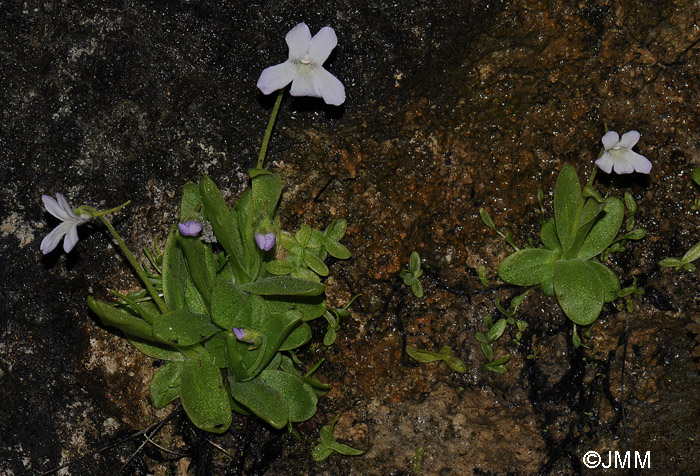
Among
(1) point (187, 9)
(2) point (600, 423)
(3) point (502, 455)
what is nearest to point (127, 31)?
(1) point (187, 9)

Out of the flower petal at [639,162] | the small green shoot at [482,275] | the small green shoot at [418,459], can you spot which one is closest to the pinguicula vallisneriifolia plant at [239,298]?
the small green shoot at [418,459]

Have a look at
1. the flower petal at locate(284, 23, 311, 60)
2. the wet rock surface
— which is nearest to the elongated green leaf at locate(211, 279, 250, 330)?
the wet rock surface

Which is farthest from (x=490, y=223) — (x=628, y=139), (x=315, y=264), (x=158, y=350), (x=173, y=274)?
(x=158, y=350)

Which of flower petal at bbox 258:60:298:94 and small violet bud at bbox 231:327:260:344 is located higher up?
flower petal at bbox 258:60:298:94

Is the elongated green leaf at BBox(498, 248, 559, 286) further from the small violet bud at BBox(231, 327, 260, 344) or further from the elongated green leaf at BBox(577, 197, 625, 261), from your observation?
the small violet bud at BBox(231, 327, 260, 344)

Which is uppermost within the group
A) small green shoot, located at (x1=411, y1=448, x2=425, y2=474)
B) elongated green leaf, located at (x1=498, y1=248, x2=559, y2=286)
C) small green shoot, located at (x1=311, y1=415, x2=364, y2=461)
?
elongated green leaf, located at (x1=498, y1=248, x2=559, y2=286)

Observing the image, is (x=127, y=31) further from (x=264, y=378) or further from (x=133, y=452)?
(x=133, y=452)

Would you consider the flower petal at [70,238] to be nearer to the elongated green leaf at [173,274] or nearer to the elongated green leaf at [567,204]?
the elongated green leaf at [173,274]

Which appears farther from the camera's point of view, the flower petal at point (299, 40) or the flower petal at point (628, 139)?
the flower petal at point (628, 139)
